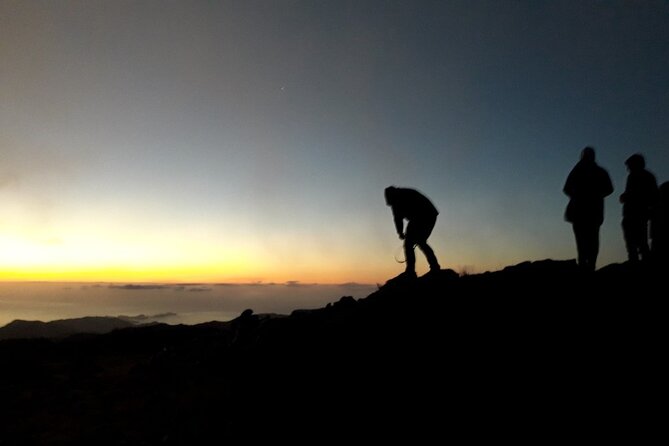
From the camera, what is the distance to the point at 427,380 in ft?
22.5

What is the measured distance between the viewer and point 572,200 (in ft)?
34.2

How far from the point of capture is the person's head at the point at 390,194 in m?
11.1

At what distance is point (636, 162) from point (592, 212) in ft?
6.48

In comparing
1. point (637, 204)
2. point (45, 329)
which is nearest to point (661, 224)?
point (637, 204)

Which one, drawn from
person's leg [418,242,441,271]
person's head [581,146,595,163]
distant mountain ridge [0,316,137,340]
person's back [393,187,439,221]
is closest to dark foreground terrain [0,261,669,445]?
person's leg [418,242,441,271]

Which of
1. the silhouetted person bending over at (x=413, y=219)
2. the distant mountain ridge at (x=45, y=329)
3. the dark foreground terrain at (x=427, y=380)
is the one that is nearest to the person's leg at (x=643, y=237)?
the dark foreground terrain at (x=427, y=380)

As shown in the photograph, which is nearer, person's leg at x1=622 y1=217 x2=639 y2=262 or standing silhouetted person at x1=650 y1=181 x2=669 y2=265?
standing silhouetted person at x1=650 y1=181 x2=669 y2=265

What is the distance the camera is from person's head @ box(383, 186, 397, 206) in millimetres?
11117

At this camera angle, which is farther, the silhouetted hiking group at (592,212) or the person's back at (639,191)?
the person's back at (639,191)

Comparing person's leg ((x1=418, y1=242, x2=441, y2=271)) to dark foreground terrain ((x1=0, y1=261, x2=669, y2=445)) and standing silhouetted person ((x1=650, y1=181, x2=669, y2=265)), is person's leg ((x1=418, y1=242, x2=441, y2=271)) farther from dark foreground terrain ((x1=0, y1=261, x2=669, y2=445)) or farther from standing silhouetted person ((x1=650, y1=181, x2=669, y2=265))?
standing silhouetted person ((x1=650, y1=181, x2=669, y2=265))

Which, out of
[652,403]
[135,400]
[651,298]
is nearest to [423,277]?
[651,298]

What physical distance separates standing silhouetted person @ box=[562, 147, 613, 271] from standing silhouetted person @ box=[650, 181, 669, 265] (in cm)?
148

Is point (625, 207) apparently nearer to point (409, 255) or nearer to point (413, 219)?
point (413, 219)

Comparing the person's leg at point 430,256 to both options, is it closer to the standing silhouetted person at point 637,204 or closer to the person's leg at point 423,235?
the person's leg at point 423,235
